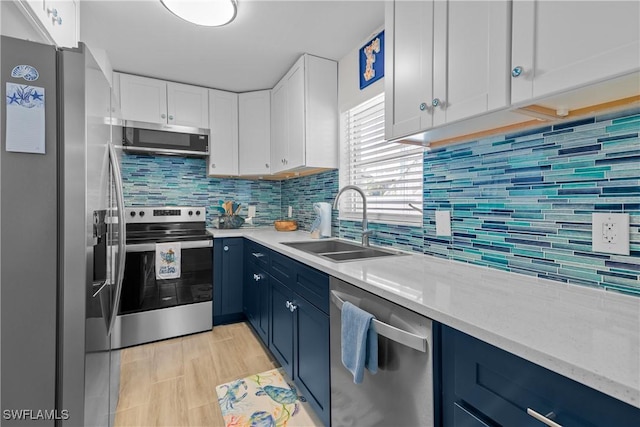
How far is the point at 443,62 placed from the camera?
3.73 ft

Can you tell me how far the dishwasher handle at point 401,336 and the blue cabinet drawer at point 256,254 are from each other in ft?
4.15

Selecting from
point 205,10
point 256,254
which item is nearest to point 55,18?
point 205,10

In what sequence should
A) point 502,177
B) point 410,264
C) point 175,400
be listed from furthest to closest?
point 175,400, point 410,264, point 502,177

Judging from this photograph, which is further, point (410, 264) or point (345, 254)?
point (345, 254)

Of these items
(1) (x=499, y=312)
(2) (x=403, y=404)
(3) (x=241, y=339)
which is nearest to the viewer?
(1) (x=499, y=312)

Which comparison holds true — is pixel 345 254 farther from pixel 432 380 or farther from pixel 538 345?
pixel 538 345

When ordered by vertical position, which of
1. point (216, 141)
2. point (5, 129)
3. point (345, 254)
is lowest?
point (345, 254)

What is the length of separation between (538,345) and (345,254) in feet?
4.46

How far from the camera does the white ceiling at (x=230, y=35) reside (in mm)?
1843

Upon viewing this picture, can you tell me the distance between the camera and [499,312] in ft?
2.62

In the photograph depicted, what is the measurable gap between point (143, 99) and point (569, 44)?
3.12 m

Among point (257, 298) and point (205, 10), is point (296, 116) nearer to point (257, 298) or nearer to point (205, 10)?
point (205, 10)

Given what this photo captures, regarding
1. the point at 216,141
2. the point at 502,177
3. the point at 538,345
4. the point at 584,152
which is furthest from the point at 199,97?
the point at 538,345

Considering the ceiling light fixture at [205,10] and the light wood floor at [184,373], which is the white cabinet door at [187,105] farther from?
the light wood floor at [184,373]
